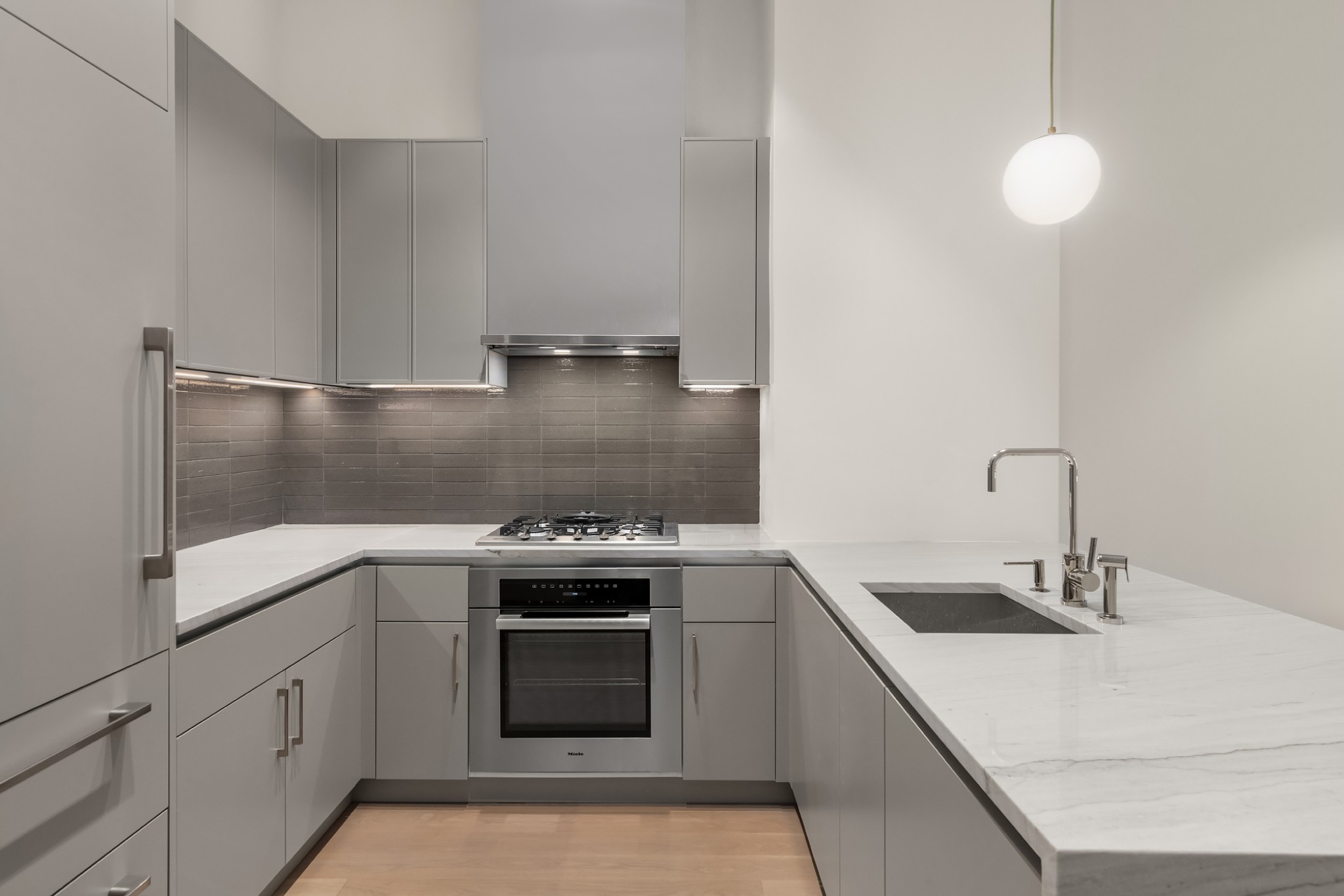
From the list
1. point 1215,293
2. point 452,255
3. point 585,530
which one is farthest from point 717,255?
point 1215,293

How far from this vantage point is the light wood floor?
6.98 ft

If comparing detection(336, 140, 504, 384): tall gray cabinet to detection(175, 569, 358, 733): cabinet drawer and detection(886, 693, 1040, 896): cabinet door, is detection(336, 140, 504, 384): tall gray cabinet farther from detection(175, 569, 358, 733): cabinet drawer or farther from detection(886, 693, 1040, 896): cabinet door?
detection(886, 693, 1040, 896): cabinet door

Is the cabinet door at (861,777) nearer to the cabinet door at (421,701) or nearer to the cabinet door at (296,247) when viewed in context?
the cabinet door at (421,701)

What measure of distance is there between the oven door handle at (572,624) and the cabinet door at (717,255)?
36.4 inches

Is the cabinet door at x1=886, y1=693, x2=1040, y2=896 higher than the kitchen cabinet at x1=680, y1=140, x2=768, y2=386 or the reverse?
the reverse

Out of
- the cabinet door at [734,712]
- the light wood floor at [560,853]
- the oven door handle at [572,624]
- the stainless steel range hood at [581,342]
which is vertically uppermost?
the stainless steel range hood at [581,342]

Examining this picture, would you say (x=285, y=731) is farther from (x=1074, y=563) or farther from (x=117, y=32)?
(x=1074, y=563)

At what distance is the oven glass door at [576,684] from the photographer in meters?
2.55

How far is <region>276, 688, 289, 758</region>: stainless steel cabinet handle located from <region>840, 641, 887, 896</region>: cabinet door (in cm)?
148

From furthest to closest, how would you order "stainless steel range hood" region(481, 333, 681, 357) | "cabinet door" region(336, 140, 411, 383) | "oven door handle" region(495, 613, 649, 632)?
1. "cabinet door" region(336, 140, 411, 383)
2. "stainless steel range hood" region(481, 333, 681, 357)
3. "oven door handle" region(495, 613, 649, 632)

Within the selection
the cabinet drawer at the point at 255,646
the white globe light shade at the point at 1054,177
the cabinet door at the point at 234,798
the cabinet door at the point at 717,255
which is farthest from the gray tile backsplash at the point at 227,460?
the white globe light shade at the point at 1054,177

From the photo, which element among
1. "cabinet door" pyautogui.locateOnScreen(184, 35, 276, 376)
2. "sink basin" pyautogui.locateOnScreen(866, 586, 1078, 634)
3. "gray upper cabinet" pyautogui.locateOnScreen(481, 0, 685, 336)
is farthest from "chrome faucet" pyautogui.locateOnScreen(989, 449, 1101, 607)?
"cabinet door" pyautogui.locateOnScreen(184, 35, 276, 376)

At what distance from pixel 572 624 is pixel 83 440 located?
1.59 m

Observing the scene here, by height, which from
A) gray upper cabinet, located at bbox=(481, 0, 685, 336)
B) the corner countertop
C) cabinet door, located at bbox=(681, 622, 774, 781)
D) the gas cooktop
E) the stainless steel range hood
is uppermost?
gray upper cabinet, located at bbox=(481, 0, 685, 336)
